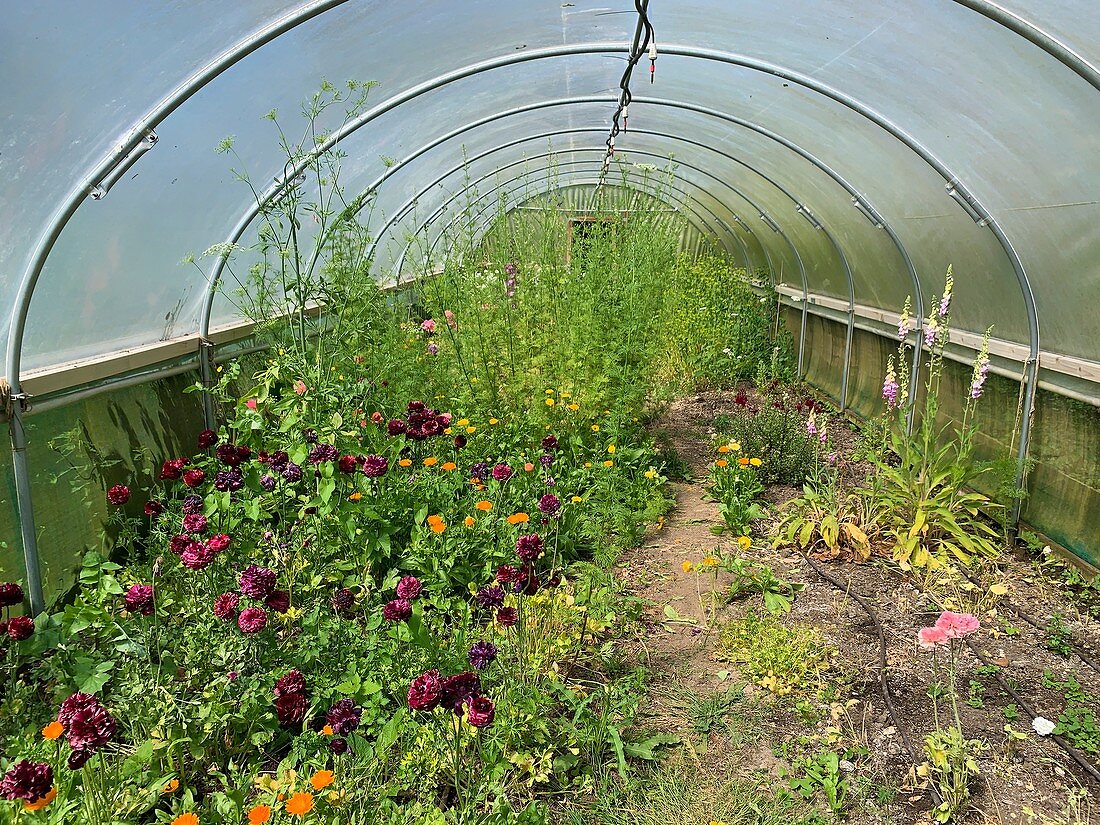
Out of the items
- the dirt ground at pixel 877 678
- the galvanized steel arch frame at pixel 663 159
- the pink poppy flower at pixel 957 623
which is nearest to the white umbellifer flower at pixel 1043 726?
the dirt ground at pixel 877 678

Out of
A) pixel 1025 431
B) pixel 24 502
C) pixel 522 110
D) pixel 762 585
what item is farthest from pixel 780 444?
pixel 24 502

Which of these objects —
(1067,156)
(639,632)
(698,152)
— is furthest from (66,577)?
(698,152)

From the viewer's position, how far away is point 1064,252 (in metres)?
3.91

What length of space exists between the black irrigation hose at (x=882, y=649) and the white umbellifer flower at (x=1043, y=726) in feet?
1.38

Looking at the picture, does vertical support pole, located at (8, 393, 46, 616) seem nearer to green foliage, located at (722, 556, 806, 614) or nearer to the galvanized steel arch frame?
green foliage, located at (722, 556, 806, 614)

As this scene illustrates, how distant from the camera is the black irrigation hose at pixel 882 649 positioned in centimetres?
266

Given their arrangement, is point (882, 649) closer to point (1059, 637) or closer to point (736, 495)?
point (1059, 637)

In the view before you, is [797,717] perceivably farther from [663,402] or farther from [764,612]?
[663,402]

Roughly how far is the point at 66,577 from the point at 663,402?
212 inches

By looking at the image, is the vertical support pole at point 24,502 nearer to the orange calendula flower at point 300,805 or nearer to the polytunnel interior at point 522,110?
the polytunnel interior at point 522,110

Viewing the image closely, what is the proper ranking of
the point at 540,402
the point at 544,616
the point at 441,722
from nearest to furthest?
1. the point at 441,722
2. the point at 544,616
3. the point at 540,402

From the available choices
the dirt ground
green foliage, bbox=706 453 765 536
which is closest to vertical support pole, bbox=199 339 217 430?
the dirt ground

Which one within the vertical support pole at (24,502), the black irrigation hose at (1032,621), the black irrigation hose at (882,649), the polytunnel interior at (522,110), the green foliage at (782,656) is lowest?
the black irrigation hose at (1032,621)

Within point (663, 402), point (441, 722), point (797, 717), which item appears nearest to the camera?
point (441, 722)
